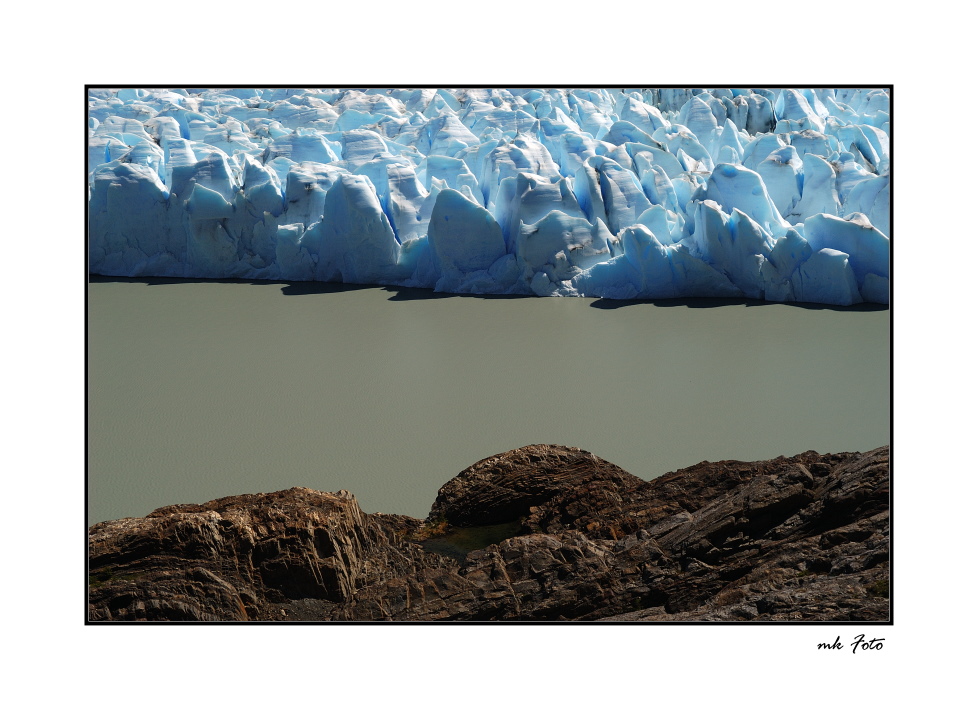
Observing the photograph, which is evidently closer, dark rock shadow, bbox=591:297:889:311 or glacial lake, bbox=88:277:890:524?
glacial lake, bbox=88:277:890:524

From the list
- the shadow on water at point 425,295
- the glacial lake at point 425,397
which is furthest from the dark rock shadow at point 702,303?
the glacial lake at point 425,397

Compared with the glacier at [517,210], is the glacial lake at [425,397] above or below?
below

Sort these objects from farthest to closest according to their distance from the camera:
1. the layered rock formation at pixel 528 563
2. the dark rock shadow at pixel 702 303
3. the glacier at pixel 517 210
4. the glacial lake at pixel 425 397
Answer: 1. the glacier at pixel 517 210
2. the dark rock shadow at pixel 702 303
3. the glacial lake at pixel 425 397
4. the layered rock formation at pixel 528 563

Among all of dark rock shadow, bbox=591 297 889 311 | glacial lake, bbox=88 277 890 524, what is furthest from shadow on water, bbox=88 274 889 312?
glacial lake, bbox=88 277 890 524

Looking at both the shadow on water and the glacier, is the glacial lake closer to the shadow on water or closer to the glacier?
the shadow on water

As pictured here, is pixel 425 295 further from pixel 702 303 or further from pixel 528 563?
pixel 528 563

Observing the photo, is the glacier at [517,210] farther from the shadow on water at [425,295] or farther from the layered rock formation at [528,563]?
the layered rock formation at [528,563]
